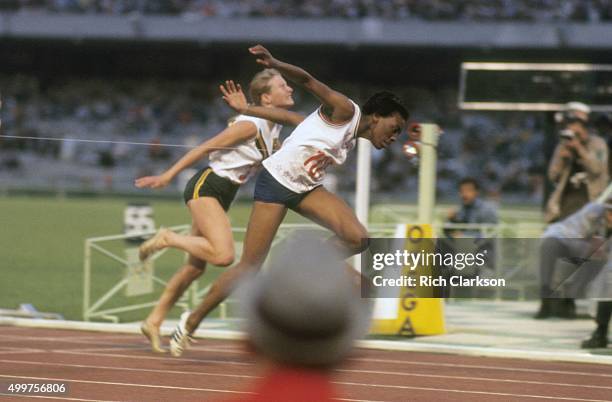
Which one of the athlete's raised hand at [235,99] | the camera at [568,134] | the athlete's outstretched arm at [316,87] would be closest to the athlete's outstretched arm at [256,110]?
the athlete's raised hand at [235,99]

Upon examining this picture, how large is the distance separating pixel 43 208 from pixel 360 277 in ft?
84.1

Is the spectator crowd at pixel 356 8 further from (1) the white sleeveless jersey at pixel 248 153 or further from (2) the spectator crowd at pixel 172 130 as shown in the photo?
(1) the white sleeveless jersey at pixel 248 153

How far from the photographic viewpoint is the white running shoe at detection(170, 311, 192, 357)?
7.74 meters

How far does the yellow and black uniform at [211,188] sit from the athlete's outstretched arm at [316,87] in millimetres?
1132

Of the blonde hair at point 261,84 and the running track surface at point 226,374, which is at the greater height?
the blonde hair at point 261,84

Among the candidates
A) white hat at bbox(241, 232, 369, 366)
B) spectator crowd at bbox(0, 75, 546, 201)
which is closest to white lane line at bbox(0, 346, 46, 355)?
white hat at bbox(241, 232, 369, 366)

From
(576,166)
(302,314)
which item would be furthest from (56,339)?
(302,314)

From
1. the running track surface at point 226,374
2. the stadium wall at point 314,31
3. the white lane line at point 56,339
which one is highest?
the stadium wall at point 314,31

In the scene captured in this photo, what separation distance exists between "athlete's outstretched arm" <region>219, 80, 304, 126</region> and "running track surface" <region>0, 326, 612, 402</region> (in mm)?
1492

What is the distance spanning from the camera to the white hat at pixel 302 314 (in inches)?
81.4

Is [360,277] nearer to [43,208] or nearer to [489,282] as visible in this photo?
[489,282]

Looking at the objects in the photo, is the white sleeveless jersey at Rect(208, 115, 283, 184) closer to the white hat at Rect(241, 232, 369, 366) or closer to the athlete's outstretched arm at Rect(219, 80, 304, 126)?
the athlete's outstretched arm at Rect(219, 80, 304, 126)

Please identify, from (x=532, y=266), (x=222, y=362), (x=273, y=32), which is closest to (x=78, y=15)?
(x=273, y=32)

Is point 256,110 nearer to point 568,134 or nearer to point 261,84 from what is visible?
point 261,84
